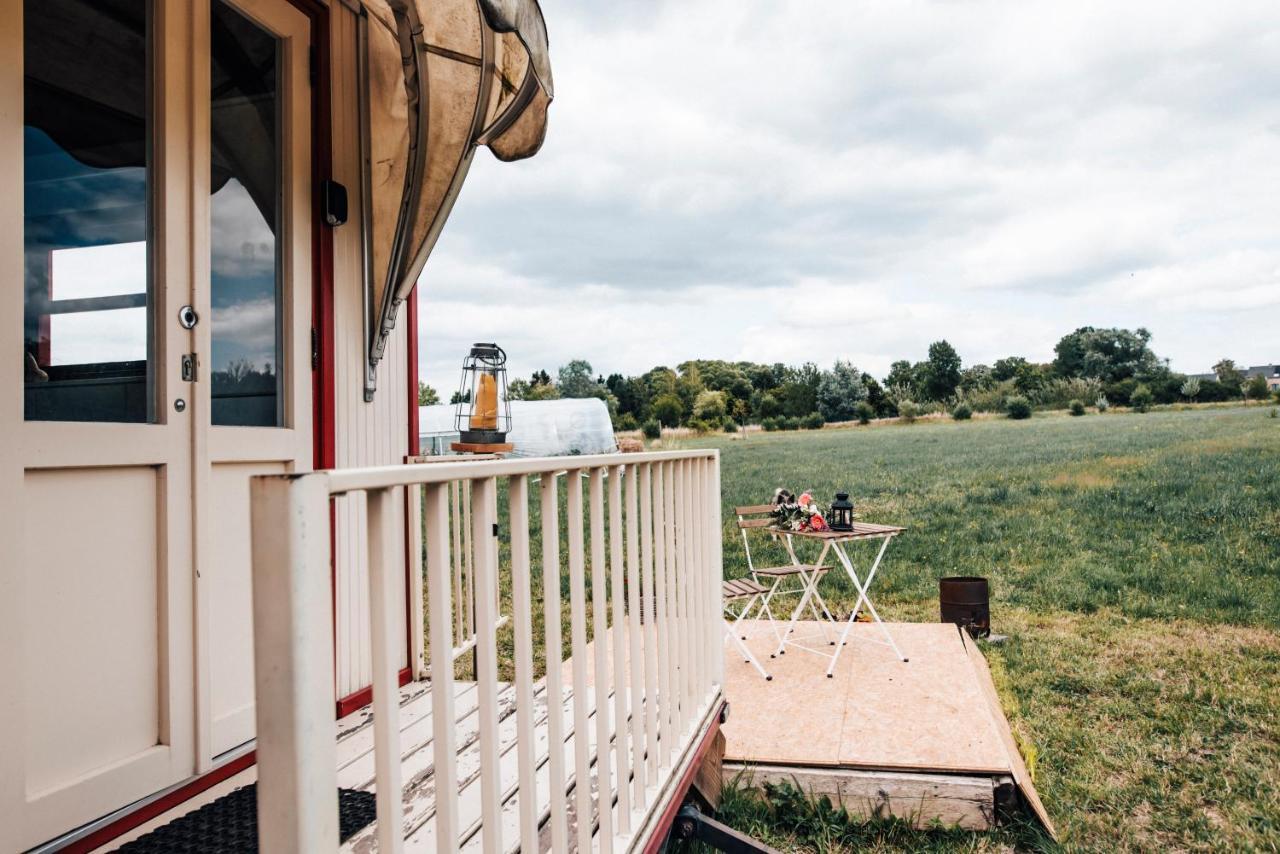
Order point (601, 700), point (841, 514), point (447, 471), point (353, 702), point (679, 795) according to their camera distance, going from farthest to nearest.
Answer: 1. point (841, 514)
2. point (353, 702)
3. point (679, 795)
4. point (601, 700)
5. point (447, 471)

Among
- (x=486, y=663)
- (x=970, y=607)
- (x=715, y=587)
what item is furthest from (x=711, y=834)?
(x=970, y=607)

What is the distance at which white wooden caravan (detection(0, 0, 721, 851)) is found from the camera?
5.13 feet

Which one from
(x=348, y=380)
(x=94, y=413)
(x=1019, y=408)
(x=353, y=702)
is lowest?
(x=353, y=702)

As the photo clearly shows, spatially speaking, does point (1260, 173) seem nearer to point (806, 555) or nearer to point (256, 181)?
point (806, 555)

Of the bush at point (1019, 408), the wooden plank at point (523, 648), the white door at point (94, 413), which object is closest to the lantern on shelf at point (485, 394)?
the white door at point (94, 413)

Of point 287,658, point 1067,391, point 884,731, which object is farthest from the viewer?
point 1067,391

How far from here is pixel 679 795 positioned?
2268mm

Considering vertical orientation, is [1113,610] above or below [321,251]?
below

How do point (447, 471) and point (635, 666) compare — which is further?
point (635, 666)

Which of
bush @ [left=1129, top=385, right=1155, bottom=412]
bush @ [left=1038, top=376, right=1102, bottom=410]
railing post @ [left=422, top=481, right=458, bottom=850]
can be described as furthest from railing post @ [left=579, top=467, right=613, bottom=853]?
bush @ [left=1038, top=376, right=1102, bottom=410]

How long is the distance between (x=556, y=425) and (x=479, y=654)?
17243 mm

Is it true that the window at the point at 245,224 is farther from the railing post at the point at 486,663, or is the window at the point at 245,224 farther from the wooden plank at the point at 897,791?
the wooden plank at the point at 897,791

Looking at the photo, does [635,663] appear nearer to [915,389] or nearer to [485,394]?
[485,394]

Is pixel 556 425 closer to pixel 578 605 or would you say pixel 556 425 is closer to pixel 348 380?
pixel 348 380
